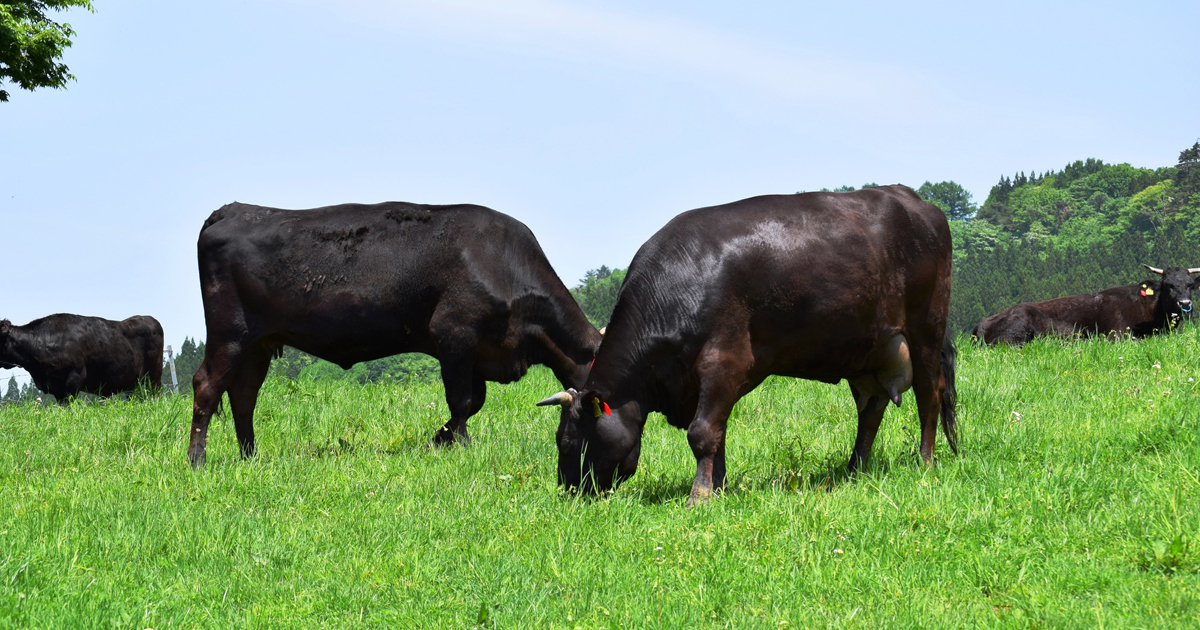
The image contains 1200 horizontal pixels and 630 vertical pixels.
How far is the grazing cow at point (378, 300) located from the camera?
9297 mm

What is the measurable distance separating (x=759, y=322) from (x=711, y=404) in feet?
2.13

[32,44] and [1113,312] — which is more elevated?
[32,44]

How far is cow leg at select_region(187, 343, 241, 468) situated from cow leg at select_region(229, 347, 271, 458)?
28 cm

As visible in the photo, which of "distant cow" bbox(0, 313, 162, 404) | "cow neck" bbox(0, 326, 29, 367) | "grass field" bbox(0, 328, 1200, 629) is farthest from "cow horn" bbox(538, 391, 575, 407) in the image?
"cow neck" bbox(0, 326, 29, 367)

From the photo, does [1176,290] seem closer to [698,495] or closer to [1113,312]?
[1113,312]

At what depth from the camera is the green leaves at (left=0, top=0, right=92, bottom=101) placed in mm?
17672

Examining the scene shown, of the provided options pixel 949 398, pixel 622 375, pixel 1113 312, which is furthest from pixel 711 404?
pixel 1113 312

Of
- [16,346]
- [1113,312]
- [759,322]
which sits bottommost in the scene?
[1113,312]

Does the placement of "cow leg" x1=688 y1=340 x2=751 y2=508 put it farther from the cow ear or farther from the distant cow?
the distant cow

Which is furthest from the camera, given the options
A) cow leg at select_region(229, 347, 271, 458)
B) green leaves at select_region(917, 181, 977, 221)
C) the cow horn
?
green leaves at select_region(917, 181, 977, 221)

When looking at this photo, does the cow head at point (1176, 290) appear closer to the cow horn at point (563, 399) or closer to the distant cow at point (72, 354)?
the cow horn at point (563, 399)

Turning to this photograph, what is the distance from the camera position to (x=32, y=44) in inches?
707

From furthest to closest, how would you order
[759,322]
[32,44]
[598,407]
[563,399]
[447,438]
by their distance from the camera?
[32,44] < [447,438] < [563,399] < [598,407] < [759,322]

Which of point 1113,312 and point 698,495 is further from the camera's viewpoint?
point 1113,312
